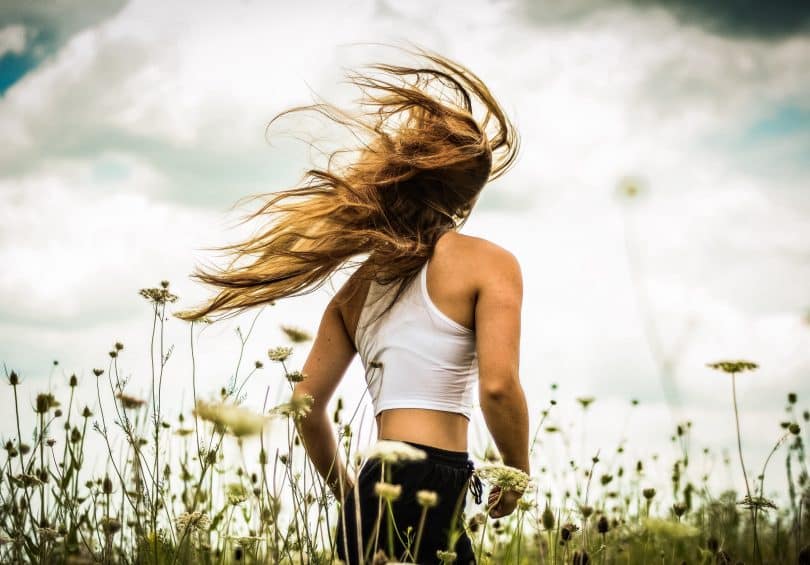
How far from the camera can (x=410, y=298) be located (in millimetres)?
2932

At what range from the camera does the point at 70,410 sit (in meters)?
3.60

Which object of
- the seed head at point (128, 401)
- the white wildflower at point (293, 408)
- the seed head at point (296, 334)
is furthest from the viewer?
the seed head at point (128, 401)

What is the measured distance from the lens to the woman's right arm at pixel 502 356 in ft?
8.63

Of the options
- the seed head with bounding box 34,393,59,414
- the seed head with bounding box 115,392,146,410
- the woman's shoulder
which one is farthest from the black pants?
the seed head with bounding box 34,393,59,414

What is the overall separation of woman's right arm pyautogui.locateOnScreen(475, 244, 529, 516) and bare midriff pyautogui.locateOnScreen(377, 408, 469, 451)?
148mm

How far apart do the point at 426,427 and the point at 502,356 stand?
1.33 ft

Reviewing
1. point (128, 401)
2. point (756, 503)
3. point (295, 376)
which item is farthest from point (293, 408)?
point (756, 503)

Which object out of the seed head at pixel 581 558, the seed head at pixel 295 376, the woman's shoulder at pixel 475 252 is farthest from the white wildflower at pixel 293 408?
the seed head at pixel 581 558

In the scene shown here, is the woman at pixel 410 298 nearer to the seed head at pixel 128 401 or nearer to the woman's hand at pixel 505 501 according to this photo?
the woman's hand at pixel 505 501

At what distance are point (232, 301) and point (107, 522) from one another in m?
1.27

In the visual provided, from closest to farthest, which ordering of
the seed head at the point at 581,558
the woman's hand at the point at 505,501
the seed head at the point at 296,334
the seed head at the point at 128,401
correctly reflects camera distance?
the seed head at the point at 581,558, the seed head at the point at 296,334, the woman's hand at the point at 505,501, the seed head at the point at 128,401

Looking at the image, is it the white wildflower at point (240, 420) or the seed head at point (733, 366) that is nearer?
the white wildflower at point (240, 420)

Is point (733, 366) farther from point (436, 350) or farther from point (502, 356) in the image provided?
point (436, 350)

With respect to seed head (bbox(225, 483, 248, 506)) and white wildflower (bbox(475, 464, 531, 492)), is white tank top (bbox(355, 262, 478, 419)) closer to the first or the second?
white wildflower (bbox(475, 464, 531, 492))
